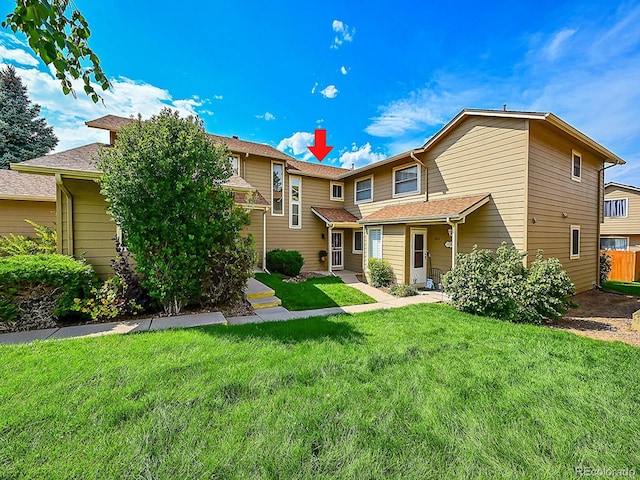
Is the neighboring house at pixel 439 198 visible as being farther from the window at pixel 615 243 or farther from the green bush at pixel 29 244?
the window at pixel 615 243

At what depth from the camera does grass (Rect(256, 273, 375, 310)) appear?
7383 mm

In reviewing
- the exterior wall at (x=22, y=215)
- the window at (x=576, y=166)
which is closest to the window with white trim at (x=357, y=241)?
the window at (x=576, y=166)

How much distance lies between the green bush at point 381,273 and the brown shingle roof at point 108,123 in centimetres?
1040

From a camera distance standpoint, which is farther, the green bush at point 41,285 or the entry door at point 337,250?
the entry door at point 337,250

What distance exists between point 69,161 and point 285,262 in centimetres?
780

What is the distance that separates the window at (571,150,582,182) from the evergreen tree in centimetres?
3080

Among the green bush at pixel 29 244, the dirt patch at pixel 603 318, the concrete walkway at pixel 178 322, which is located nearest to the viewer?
the concrete walkway at pixel 178 322

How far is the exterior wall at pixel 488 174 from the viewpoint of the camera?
8094 millimetres

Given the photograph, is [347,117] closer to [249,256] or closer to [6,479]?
[249,256]

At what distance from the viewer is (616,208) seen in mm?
18219

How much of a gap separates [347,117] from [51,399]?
15.1m

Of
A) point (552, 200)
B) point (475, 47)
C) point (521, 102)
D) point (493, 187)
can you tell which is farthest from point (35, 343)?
point (521, 102)

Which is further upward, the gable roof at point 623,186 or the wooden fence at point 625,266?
the gable roof at point 623,186

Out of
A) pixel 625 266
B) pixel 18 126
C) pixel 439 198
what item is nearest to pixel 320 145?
pixel 439 198
